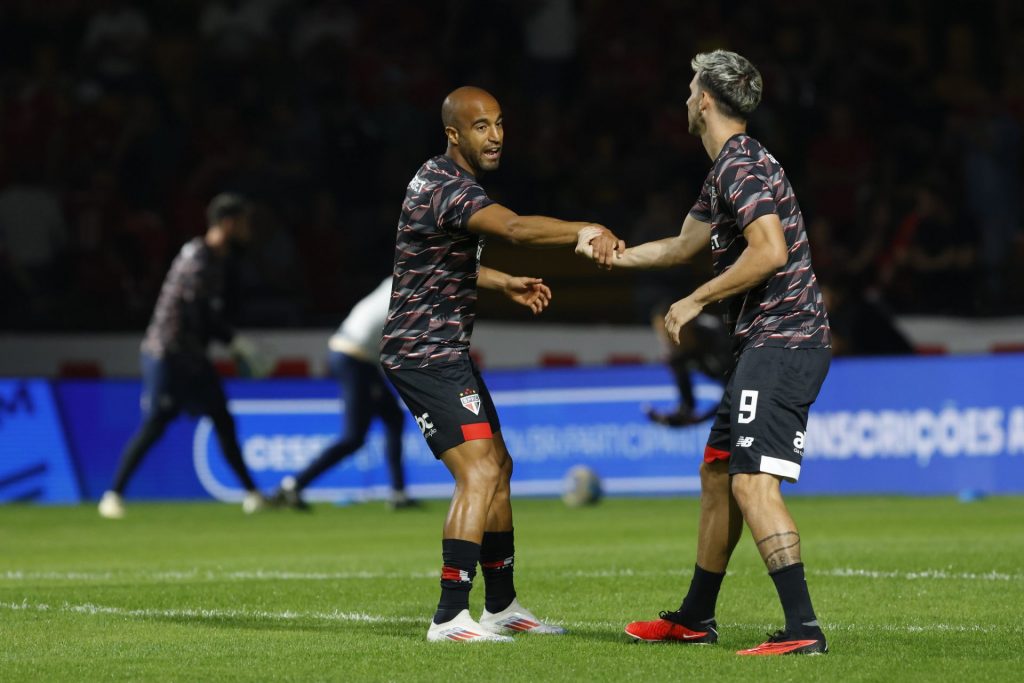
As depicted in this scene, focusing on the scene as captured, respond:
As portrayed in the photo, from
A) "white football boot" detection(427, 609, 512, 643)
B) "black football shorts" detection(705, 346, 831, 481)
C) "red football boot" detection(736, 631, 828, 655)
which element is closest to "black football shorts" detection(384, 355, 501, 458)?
"white football boot" detection(427, 609, 512, 643)

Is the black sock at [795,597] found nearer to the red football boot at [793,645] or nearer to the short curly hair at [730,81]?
the red football boot at [793,645]

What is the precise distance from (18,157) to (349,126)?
12.9 feet

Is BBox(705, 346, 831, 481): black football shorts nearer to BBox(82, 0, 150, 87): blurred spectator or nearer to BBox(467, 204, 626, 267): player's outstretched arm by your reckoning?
BBox(467, 204, 626, 267): player's outstretched arm

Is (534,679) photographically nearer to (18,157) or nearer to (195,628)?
(195,628)

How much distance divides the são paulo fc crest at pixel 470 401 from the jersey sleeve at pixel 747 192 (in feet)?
4.52

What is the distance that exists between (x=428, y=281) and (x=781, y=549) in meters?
1.91

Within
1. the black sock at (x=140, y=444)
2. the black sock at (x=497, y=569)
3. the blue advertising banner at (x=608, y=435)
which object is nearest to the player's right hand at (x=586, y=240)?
the black sock at (x=497, y=569)

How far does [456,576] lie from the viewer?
758 centimetres

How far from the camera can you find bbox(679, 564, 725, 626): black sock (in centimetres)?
754

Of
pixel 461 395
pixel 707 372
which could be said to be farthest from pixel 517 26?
pixel 461 395

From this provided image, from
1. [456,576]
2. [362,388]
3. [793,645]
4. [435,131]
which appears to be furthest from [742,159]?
[435,131]

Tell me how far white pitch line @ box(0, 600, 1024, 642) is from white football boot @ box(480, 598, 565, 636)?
6.8 inches

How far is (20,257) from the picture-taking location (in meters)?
21.2

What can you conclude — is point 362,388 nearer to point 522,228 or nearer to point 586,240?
point 586,240
